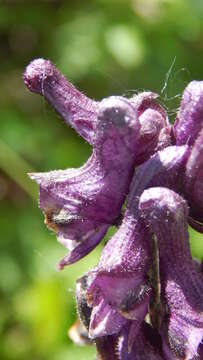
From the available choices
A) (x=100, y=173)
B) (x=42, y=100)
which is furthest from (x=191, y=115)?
(x=42, y=100)

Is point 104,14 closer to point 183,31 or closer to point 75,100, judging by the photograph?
point 183,31

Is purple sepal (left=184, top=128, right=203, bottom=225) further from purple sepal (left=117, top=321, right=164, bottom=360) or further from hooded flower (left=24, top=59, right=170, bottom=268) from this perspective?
purple sepal (left=117, top=321, right=164, bottom=360)

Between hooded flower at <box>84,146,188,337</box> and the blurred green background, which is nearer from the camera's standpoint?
hooded flower at <box>84,146,188,337</box>

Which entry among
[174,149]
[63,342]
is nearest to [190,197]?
[174,149]

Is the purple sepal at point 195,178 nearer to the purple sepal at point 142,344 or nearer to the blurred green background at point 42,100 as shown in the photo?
the purple sepal at point 142,344

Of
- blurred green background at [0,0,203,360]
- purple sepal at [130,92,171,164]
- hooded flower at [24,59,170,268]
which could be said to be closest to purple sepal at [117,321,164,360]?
hooded flower at [24,59,170,268]

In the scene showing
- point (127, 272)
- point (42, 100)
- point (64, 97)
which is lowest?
point (127, 272)

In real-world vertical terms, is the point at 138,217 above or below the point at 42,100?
below

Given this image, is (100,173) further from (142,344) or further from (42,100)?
(42,100)
